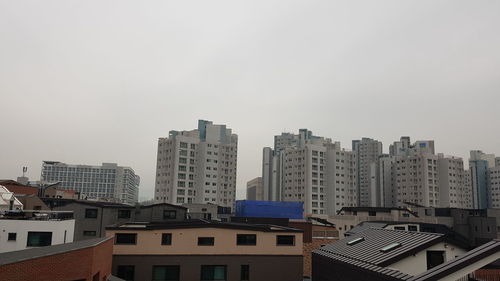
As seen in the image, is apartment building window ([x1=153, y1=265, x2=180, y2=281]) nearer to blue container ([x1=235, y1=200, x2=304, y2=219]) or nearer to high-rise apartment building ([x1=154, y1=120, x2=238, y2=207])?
blue container ([x1=235, y1=200, x2=304, y2=219])

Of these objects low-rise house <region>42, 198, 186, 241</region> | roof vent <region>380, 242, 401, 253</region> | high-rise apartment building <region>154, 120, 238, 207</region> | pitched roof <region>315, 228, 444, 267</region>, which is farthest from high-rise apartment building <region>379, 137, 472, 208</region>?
roof vent <region>380, 242, 401, 253</region>

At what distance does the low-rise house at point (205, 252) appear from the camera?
38.1 m

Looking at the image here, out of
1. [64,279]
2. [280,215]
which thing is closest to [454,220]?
[280,215]

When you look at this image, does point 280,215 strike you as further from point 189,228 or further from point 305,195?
point 189,228

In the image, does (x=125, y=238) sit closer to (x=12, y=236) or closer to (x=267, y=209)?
(x=12, y=236)

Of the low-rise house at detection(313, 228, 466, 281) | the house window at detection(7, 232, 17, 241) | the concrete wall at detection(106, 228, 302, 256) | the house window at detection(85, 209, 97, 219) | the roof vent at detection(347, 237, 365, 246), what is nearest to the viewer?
the low-rise house at detection(313, 228, 466, 281)

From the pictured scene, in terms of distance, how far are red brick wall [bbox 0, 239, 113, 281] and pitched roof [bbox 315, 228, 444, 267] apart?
17403 millimetres

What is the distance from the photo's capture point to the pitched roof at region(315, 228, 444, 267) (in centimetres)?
2256

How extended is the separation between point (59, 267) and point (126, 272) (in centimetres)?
1640

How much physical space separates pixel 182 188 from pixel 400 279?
122000 mm

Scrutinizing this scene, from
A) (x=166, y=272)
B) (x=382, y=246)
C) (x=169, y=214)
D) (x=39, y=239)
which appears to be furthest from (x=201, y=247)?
(x=169, y=214)

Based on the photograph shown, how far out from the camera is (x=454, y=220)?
87688mm

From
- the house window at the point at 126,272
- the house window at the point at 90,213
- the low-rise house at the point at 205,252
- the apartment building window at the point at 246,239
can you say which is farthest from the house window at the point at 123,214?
the apartment building window at the point at 246,239

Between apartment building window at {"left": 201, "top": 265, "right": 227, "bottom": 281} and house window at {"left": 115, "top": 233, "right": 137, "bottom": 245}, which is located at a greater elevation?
house window at {"left": 115, "top": 233, "right": 137, "bottom": 245}
